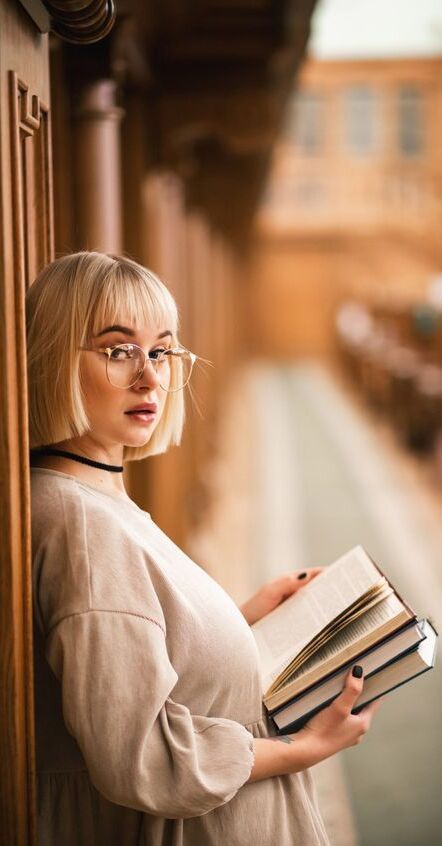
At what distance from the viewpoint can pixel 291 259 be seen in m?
23.9

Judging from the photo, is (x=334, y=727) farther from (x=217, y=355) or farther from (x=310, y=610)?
(x=217, y=355)

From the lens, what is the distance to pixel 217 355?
10609 millimetres

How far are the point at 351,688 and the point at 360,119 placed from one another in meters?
26.8

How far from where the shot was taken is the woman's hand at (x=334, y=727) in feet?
5.01

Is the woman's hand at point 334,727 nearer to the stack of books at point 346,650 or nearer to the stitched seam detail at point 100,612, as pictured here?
the stack of books at point 346,650

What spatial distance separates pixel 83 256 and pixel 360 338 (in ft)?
44.6

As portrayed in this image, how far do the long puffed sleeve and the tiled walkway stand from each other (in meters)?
1.94

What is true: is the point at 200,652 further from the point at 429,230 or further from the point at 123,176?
the point at 429,230

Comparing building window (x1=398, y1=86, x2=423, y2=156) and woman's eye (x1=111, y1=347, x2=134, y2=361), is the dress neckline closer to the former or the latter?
woman's eye (x1=111, y1=347, x2=134, y2=361)

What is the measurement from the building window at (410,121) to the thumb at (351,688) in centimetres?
2700

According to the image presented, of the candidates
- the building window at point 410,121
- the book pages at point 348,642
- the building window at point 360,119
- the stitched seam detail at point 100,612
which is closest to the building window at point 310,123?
the building window at point 360,119

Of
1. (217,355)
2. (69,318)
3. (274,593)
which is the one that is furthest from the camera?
(217,355)

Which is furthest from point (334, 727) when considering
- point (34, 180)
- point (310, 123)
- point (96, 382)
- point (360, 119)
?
point (360, 119)

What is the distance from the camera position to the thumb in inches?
59.6
